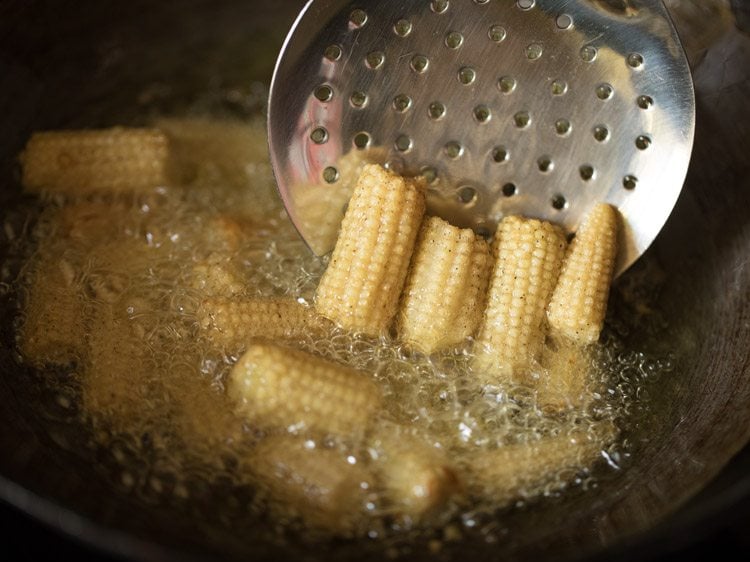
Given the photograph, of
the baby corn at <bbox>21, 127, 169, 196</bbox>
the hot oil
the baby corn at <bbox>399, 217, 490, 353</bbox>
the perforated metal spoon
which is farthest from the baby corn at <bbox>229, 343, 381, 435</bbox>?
the baby corn at <bbox>21, 127, 169, 196</bbox>

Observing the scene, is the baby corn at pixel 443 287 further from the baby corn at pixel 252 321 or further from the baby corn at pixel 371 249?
the baby corn at pixel 252 321

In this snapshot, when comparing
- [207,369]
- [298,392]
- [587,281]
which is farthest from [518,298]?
[207,369]

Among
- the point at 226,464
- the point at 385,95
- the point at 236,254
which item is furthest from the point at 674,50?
the point at 226,464

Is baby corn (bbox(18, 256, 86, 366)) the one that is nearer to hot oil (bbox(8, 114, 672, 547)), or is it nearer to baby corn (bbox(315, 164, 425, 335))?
hot oil (bbox(8, 114, 672, 547))

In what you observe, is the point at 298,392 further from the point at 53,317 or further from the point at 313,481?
the point at 53,317

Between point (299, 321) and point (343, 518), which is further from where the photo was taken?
point (299, 321)

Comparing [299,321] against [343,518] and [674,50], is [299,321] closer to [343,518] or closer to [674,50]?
[343,518]
